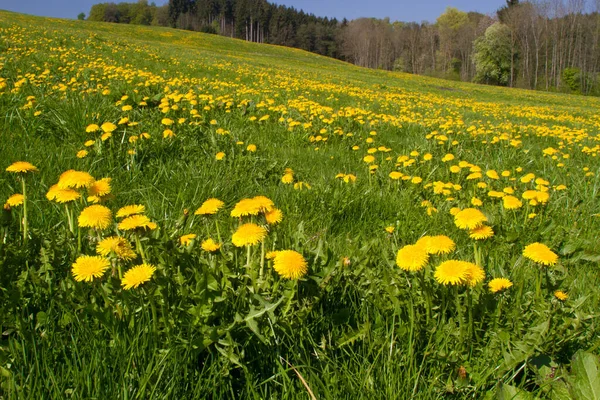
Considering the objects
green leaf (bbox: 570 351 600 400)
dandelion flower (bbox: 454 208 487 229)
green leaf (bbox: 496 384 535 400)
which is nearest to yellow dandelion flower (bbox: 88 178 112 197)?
dandelion flower (bbox: 454 208 487 229)

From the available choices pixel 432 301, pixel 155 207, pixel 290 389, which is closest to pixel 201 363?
pixel 290 389

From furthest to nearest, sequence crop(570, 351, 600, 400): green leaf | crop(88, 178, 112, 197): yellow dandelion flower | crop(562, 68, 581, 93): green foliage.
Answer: crop(562, 68, 581, 93): green foliage
crop(88, 178, 112, 197): yellow dandelion flower
crop(570, 351, 600, 400): green leaf

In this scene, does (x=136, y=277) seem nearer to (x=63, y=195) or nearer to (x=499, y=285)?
(x=63, y=195)

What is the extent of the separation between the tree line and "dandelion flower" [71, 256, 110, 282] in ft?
189

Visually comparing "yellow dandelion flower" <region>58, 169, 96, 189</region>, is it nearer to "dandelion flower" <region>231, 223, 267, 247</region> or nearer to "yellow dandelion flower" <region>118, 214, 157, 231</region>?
"yellow dandelion flower" <region>118, 214, 157, 231</region>

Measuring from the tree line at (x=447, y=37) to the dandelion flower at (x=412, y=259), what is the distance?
186 feet

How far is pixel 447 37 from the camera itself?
6469 centimetres

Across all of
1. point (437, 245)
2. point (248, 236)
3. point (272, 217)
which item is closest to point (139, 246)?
point (248, 236)

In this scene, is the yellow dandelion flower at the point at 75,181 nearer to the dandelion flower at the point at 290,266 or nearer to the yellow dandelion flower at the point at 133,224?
the yellow dandelion flower at the point at 133,224

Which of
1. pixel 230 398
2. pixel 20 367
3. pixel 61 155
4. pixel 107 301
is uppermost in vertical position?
pixel 61 155

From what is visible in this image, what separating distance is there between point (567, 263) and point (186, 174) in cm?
257

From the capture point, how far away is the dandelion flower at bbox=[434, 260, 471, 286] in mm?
1294

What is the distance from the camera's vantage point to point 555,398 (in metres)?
1.19

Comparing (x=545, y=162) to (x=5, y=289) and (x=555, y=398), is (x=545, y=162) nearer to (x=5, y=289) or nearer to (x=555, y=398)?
(x=555, y=398)
